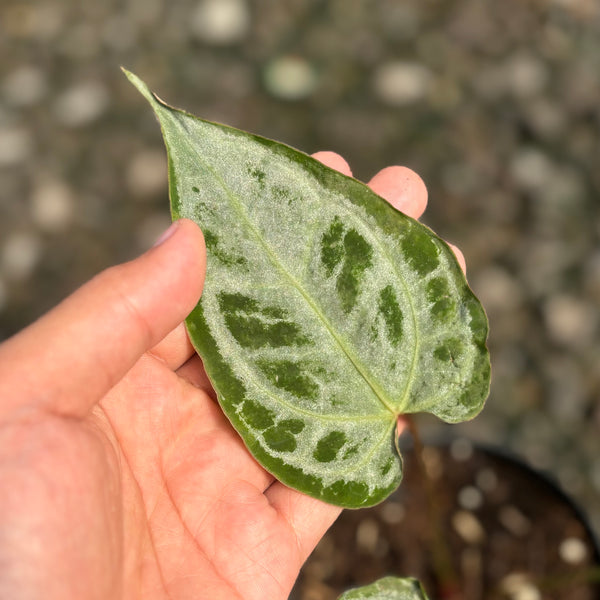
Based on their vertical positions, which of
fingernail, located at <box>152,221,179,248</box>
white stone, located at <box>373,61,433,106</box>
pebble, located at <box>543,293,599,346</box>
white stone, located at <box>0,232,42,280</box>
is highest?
fingernail, located at <box>152,221,179,248</box>

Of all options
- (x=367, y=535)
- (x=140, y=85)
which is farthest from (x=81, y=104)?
(x=367, y=535)

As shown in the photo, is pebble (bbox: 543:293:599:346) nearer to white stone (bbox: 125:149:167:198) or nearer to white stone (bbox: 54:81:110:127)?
white stone (bbox: 125:149:167:198)

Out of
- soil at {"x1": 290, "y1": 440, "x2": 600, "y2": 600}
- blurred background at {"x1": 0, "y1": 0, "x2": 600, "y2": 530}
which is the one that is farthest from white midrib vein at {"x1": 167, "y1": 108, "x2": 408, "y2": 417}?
blurred background at {"x1": 0, "y1": 0, "x2": 600, "y2": 530}

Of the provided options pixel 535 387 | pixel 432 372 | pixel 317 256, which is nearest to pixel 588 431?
pixel 535 387

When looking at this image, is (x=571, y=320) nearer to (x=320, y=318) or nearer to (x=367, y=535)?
(x=367, y=535)

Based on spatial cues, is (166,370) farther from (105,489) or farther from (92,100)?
(92,100)

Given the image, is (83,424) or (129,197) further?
(129,197)

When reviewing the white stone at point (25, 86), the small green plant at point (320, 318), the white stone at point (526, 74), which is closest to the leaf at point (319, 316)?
the small green plant at point (320, 318)
